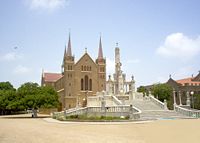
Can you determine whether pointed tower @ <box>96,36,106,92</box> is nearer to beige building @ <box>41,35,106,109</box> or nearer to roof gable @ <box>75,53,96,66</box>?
beige building @ <box>41,35,106,109</box>

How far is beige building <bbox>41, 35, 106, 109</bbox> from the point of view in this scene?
76312 millimetres

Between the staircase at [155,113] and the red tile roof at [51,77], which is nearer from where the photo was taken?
the staircase at [155,113]

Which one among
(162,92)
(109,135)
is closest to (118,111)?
(109,135)

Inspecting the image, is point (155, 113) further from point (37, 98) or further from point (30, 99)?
point (30, 99)

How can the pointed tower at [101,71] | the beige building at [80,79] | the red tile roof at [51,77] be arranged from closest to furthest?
1. the beige building at [80,79]
2. the pointed tower at [101,71]
3. the red tile roof at [51,77]

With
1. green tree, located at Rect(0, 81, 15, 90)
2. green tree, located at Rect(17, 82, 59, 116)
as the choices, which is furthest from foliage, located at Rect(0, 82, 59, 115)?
green tree, located at Rect(0, 81, 15, 90)

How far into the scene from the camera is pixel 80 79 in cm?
7894

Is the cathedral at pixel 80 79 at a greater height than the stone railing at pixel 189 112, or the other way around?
the cathedral at pixel 80 79

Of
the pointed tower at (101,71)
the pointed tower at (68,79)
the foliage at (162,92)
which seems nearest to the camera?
the foliage at (162,92)

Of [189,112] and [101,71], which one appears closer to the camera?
[189,112]

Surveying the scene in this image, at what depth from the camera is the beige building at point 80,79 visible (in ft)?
250

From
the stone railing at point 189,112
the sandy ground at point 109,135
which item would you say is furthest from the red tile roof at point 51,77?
the sandy ground at point 109,135

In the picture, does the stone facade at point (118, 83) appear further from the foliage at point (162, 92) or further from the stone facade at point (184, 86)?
the stone facade at point (184, 86)

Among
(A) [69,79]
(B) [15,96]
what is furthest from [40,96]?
(A) [69,79]
